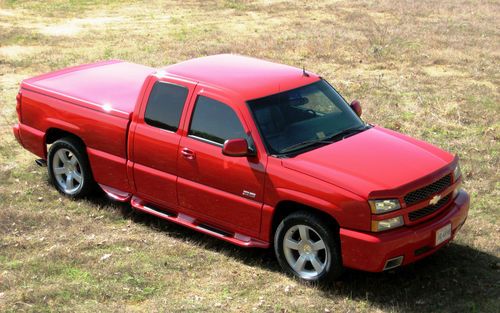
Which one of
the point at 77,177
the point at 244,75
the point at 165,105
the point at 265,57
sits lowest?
the point at 265,57

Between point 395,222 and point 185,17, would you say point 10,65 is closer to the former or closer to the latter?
point 185,17

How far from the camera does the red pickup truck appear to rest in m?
6.87

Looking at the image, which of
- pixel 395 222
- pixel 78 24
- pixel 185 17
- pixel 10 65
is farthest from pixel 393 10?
pixel 395 222

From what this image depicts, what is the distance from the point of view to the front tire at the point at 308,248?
22.9 ft

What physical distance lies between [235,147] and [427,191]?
6.02 ft

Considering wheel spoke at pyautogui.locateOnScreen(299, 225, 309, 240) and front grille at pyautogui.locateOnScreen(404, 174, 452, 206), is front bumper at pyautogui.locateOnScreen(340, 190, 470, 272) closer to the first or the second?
front grille at pyautogui.locateOnScreen(404, 174, 452, 206)

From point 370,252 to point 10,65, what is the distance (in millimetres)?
11691

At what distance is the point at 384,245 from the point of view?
6699 mm

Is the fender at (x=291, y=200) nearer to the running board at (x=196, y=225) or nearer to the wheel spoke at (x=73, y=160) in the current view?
the running board at (x=196, y=225)

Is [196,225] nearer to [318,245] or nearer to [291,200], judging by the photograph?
[291,200]

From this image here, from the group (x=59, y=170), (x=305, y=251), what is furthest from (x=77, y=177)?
(x=305, y=251)

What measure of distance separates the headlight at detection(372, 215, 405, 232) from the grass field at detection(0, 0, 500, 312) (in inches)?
29.2

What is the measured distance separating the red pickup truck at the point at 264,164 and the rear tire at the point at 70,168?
2 cm

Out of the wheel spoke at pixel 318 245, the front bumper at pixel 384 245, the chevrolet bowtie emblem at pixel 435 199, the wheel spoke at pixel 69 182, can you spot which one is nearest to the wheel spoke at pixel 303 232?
the wheel spoke at pixel 318 245
